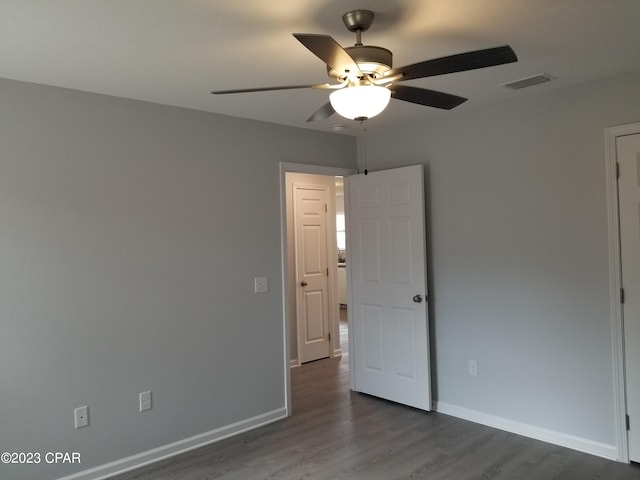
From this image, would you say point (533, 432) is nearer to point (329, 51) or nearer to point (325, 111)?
point (325, 111)

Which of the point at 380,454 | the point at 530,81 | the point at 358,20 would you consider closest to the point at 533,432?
the point at 380,454

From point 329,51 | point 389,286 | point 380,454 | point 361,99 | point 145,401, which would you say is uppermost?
point 329,51

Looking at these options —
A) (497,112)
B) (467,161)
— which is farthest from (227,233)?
(497,112)

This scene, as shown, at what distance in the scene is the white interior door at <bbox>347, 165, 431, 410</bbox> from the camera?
394 centimetres

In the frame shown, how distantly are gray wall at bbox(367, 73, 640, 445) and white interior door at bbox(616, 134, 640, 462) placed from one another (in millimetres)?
108

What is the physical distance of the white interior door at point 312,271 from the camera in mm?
5555

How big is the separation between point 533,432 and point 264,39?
3195mm

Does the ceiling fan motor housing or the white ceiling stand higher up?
the white ceiling

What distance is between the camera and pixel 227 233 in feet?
11.9

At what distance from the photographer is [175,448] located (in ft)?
10.8

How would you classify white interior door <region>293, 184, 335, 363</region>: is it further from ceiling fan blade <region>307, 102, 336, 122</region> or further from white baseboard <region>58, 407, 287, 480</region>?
ceiling fan blade <region>307, 102, 336, 122</region>

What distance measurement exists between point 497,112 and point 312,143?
61.7 inches

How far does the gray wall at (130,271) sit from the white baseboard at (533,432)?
4.78 ft

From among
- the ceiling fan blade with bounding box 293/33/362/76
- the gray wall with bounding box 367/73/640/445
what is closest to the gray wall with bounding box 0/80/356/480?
the gray wall with bounding box 367/73/640/445
